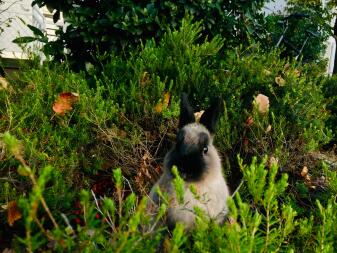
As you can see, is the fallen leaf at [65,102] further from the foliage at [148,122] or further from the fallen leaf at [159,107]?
the fallen leaf at [159,107]

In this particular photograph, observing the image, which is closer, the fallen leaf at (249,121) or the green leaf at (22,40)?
the fallen leaf at (249,121)

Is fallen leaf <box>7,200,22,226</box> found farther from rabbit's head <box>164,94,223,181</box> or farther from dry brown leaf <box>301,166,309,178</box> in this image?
dry brown leaf <box>301,166,309,178</box>

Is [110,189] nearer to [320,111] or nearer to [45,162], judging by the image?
[45,162]

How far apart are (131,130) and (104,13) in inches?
77.4

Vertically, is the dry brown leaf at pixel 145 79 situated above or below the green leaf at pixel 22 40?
below

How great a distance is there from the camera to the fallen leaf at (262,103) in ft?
12.7

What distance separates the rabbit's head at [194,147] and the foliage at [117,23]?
88.3 inches

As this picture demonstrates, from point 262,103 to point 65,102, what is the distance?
1829 millimetres

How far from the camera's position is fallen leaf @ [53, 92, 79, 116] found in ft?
12.6

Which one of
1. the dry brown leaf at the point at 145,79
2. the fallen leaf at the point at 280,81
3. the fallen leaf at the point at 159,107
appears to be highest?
the dry brown leaf at the point at 145,79

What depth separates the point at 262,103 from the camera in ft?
12.9

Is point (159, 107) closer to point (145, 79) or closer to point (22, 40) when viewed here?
point (145, 79)

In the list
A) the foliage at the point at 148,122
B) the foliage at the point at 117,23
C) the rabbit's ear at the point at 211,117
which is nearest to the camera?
the rabbit's ear at the point at 211,117

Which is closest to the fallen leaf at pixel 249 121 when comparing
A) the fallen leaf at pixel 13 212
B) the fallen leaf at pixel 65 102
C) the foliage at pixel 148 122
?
the foliage at pixel 148 122
